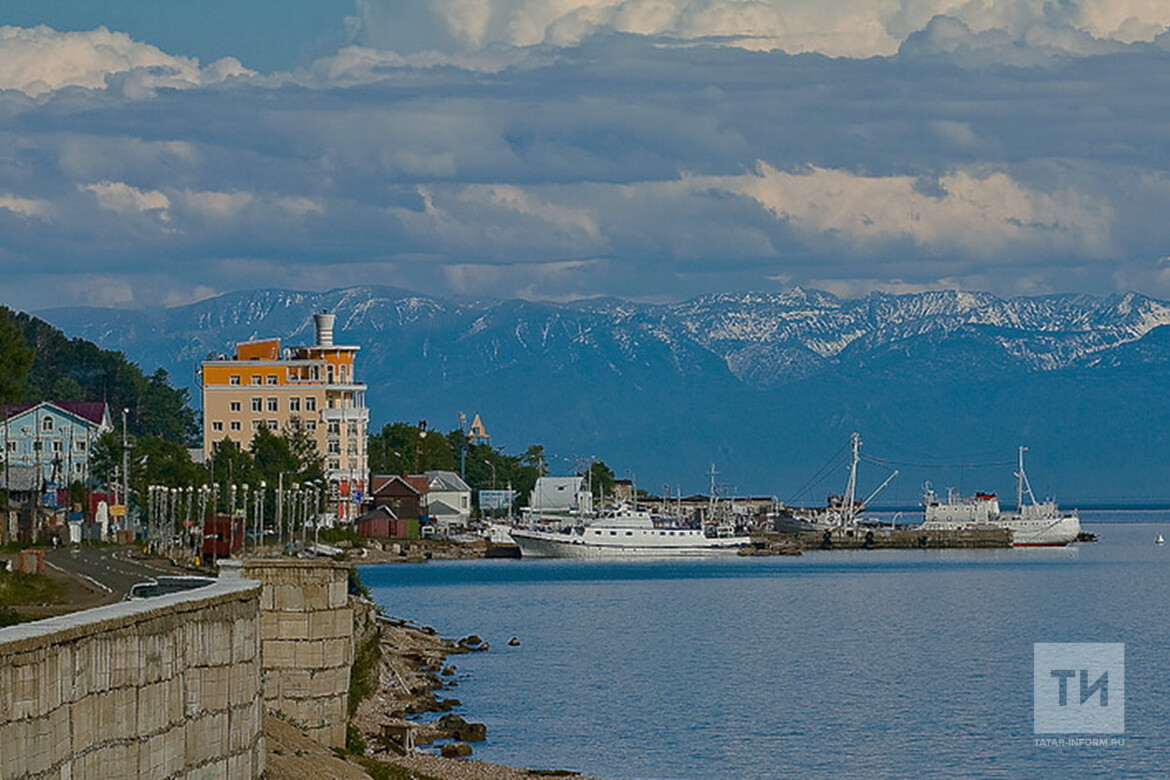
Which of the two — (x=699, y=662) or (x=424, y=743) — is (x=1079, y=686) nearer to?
(x=699, y=662)

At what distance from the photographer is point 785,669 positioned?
3191 inches

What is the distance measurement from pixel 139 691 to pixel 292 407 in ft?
549

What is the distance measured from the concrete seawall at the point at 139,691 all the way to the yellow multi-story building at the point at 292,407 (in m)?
158

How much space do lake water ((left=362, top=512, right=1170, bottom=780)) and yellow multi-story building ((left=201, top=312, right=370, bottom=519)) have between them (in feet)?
102

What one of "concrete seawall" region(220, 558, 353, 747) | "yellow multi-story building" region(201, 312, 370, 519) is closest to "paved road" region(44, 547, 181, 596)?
"concrete seawall" region(220, 558, 353, 747)

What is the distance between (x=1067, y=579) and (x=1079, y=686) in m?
83.8

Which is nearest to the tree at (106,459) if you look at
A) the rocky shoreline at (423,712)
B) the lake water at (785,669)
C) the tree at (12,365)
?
the lake water at (785,669)

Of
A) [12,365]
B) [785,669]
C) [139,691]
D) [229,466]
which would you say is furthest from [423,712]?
[229,466]

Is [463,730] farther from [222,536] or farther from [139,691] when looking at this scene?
[222,536]

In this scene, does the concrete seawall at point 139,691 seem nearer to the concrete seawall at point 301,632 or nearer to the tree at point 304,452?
the concrete seawall at point 301,632

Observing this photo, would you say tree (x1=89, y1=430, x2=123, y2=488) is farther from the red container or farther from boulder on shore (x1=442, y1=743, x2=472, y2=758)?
boulder on shore (x1=442, y1=743, x2=472, y2=758)

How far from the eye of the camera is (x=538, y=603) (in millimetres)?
126062

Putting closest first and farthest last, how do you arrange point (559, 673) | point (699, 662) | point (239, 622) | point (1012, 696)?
point (239, 622) < point (1012, 696) < point (559, 673) < point (699, 662)

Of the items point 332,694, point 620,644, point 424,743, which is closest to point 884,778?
point 424,743
